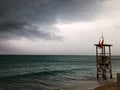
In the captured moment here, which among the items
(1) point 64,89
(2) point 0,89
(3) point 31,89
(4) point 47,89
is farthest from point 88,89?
(2) point 0,89

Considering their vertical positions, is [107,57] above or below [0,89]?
above

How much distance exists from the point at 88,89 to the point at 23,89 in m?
8.26

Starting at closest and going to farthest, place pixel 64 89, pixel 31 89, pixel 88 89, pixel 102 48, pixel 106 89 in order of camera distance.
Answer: pixel 106 89 < pixel 88 89 < pixel 64 89 < pixel 31 89 < pixel 102 48

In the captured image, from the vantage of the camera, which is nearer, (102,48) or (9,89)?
(9,89)

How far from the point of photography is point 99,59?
2783 centimetres

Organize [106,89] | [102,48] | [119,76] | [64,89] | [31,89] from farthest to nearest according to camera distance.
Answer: [102,48]
[31,89]
[64,89]
[106,89]
[119,76]

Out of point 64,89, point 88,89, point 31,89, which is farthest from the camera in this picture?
point 31,89

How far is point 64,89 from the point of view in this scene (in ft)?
67.9

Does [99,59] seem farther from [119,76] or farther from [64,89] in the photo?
[119,76]

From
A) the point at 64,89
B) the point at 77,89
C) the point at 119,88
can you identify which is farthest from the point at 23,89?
the point at 119,88

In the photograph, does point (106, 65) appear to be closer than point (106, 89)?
No

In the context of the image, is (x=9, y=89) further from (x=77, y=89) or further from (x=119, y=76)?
(x=119, y=76)

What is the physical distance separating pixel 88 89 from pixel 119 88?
16.1m

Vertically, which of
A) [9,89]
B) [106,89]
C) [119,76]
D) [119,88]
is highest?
[119,76]
